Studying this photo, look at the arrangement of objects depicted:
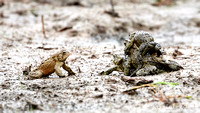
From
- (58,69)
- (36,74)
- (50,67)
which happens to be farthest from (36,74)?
(58,69)

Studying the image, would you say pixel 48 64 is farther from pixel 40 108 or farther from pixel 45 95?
pixel 40 108

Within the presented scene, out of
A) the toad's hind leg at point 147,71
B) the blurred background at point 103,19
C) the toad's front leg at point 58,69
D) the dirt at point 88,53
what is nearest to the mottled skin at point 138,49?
the toad's hind leg at point 147,71

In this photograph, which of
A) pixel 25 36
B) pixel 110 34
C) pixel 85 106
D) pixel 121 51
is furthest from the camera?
pixel 110 34

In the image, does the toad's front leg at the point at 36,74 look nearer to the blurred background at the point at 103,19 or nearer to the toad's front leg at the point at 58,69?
the toad's front leg at the point at 58,69

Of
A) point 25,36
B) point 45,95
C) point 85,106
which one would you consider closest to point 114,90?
point 85,106

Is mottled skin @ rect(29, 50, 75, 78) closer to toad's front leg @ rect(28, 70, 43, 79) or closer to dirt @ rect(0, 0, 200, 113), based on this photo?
toad's front leg @ rect(28, 70, 43, 79)

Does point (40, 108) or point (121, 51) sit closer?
point (40, 108)
